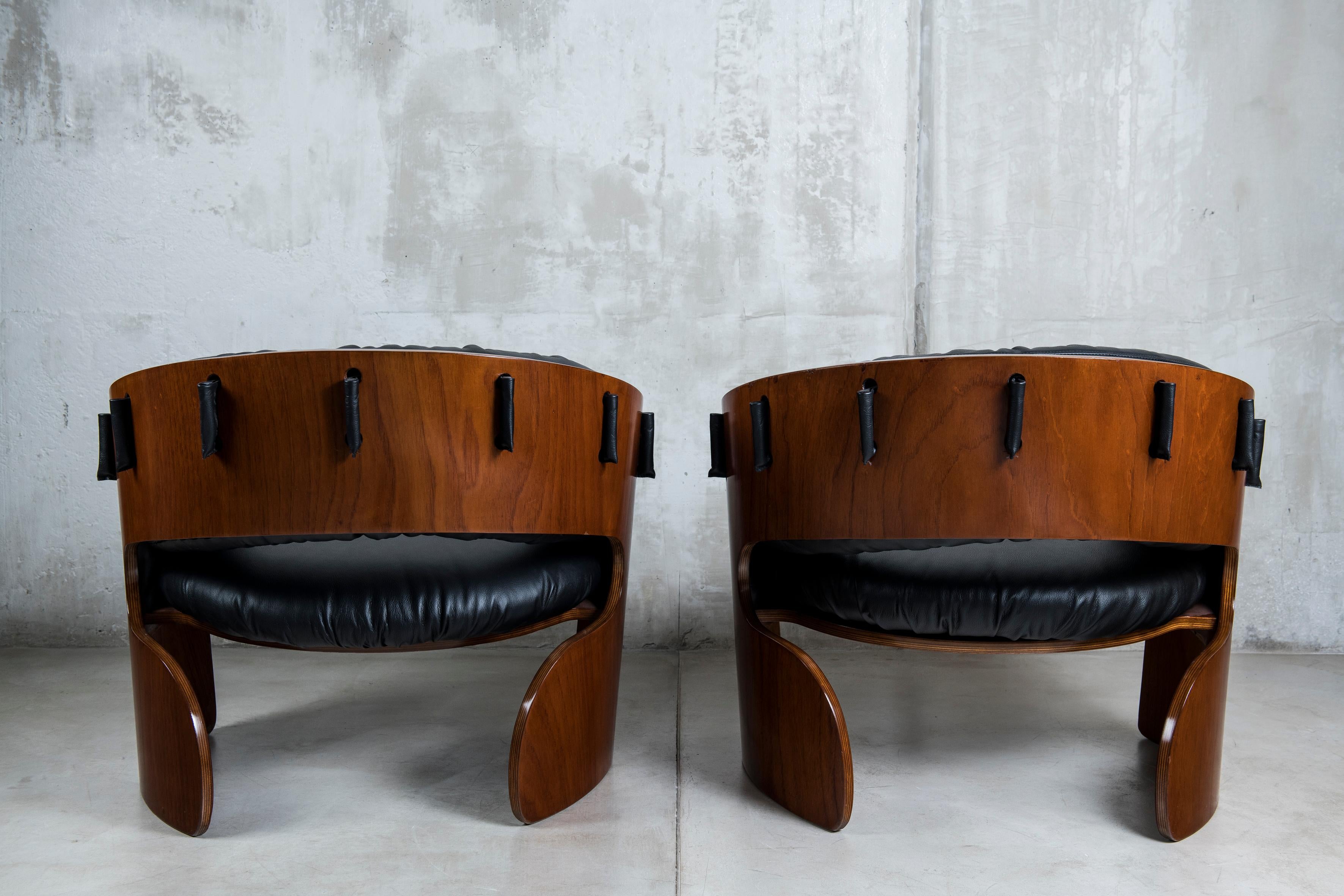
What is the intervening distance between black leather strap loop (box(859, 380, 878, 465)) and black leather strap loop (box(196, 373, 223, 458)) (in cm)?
97

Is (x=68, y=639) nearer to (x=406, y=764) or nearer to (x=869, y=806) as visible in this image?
(x=406, y=764)

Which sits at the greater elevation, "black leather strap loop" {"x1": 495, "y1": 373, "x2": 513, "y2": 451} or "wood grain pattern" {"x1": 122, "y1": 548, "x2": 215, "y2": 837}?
"black leather strap loop" {"x1": 495, "y1": 373, "x2": 513, "y2": 451}

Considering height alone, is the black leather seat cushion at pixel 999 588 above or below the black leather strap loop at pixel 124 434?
below

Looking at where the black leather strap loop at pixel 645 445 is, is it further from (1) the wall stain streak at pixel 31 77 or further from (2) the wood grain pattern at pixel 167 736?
(1) the wall stain streak at pixel 31 77

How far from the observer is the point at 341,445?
1.23m

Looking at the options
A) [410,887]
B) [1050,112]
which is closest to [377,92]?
[1050,112]

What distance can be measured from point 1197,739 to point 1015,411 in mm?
633

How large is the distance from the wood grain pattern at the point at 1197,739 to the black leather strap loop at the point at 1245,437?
6.0 inches

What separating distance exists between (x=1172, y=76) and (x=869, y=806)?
2491 mm

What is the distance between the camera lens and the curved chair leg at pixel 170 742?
1.30 m

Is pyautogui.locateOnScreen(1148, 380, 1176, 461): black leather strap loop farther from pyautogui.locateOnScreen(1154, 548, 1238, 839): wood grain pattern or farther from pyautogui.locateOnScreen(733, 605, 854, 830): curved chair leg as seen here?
pyautogui.locateOnScreen(733, 605, 854, 830): curved chair leg

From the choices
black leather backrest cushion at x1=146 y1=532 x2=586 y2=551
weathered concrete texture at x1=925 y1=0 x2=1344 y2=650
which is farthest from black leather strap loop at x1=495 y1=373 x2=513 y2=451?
weathered concrete texture at x1=925 y1=0 x2=1344 y2=650

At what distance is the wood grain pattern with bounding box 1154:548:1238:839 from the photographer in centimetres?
128

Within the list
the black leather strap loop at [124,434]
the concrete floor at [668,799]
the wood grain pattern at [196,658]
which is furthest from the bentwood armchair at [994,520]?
the wood grain pattern at [196,658]
